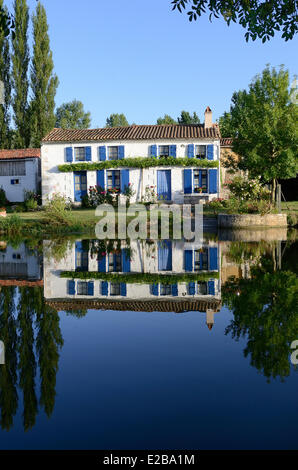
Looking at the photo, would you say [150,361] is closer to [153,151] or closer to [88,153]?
[153,151]

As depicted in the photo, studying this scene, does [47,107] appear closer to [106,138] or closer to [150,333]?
[106,138]

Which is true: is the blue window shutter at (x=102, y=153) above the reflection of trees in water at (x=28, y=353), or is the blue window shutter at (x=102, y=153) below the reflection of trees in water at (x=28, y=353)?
above

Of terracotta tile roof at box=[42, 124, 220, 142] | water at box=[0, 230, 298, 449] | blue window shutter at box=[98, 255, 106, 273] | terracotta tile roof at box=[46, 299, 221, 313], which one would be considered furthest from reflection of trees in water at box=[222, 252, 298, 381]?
terracotta tile roof at box=[42, 124, 220, 142]

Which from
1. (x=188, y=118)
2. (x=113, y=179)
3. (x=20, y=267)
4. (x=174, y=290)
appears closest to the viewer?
(x=174, y=290)

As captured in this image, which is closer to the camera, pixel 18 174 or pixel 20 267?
pixel 20 267

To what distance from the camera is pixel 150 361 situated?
13.5ft

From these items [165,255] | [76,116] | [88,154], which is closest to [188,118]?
[76,116]

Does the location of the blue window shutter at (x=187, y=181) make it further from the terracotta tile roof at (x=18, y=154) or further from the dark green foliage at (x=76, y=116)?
the dark green foliage at (x=76, y=116)

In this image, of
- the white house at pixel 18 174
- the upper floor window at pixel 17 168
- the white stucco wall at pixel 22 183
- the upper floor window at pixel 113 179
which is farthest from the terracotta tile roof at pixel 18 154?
the upper floor window at pixel 113 179

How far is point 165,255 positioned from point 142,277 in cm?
329

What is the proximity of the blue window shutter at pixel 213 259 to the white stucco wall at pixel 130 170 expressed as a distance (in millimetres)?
15028

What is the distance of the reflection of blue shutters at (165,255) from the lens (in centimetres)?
991

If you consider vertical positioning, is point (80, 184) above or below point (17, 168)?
below

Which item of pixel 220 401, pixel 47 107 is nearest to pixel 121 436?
pixel 220 401
